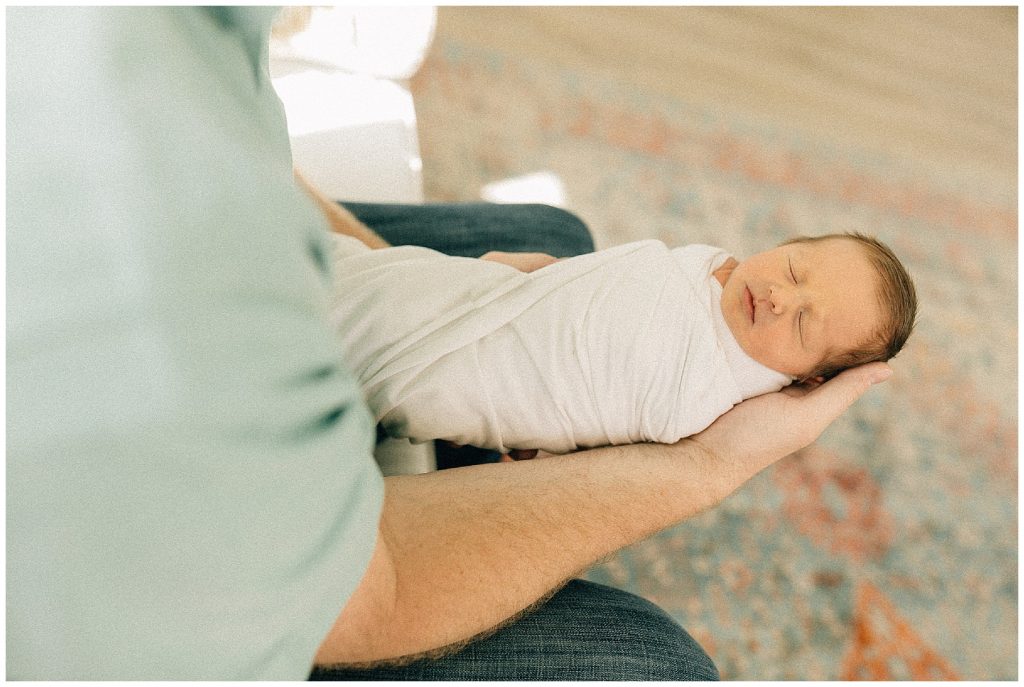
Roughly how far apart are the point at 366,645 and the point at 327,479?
224 mm

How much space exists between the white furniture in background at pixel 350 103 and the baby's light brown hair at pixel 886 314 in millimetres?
598

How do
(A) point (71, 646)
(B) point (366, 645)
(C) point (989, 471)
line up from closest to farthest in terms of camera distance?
(A) point (71, 646) < (B) point (366, 645) < (C) point (989, 471)

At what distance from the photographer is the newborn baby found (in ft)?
2.36

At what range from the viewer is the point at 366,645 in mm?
522

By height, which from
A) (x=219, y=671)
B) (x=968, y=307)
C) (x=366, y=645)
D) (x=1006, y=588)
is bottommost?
(x=1006, y=588)

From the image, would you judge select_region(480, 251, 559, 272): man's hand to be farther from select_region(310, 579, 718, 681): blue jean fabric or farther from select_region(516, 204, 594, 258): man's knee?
select_region(310, 579, 718, 681): blue jean fabric

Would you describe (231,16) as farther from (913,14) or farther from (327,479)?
(913,14)

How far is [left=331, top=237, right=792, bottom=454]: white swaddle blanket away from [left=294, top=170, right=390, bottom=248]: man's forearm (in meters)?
0.07

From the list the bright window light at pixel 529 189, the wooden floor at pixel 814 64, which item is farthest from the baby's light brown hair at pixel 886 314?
the wooden floor at pixel 814 64

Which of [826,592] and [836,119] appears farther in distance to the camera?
[836,119]

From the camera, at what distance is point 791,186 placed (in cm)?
186

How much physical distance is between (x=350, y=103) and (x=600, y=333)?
1.75 feet

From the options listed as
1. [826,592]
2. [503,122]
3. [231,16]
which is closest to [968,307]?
[826,592]

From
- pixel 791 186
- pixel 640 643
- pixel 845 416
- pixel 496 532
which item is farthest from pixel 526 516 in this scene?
pixel 791 186
